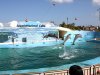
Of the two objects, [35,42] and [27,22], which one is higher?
[27,22]

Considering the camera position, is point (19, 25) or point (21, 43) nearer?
point (21, 43)

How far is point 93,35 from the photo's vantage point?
139 feet

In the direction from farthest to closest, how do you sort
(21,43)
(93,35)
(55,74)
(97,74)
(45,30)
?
(93,35)
(45,30)
(21,43)
(97,74)
(55,74)

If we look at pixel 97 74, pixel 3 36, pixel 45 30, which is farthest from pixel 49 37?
pixel 97 74

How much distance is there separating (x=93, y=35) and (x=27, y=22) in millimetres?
11805

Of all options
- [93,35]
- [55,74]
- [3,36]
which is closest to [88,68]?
[55,74]

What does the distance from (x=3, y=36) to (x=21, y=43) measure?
3.25 m

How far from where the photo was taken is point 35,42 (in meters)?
34.6

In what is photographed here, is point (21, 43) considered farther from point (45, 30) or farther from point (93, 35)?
point (93, 35)

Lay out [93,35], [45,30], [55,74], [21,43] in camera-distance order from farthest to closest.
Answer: [93,35] → [45,30] → [21,43] → [55,74]

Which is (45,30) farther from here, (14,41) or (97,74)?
(97,74)

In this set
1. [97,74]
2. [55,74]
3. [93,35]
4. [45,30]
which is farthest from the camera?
[93,35]

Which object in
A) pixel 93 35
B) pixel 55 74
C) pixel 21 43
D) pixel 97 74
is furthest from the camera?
pixel 93 35

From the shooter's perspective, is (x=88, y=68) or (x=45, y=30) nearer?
(x=88, y=68)
